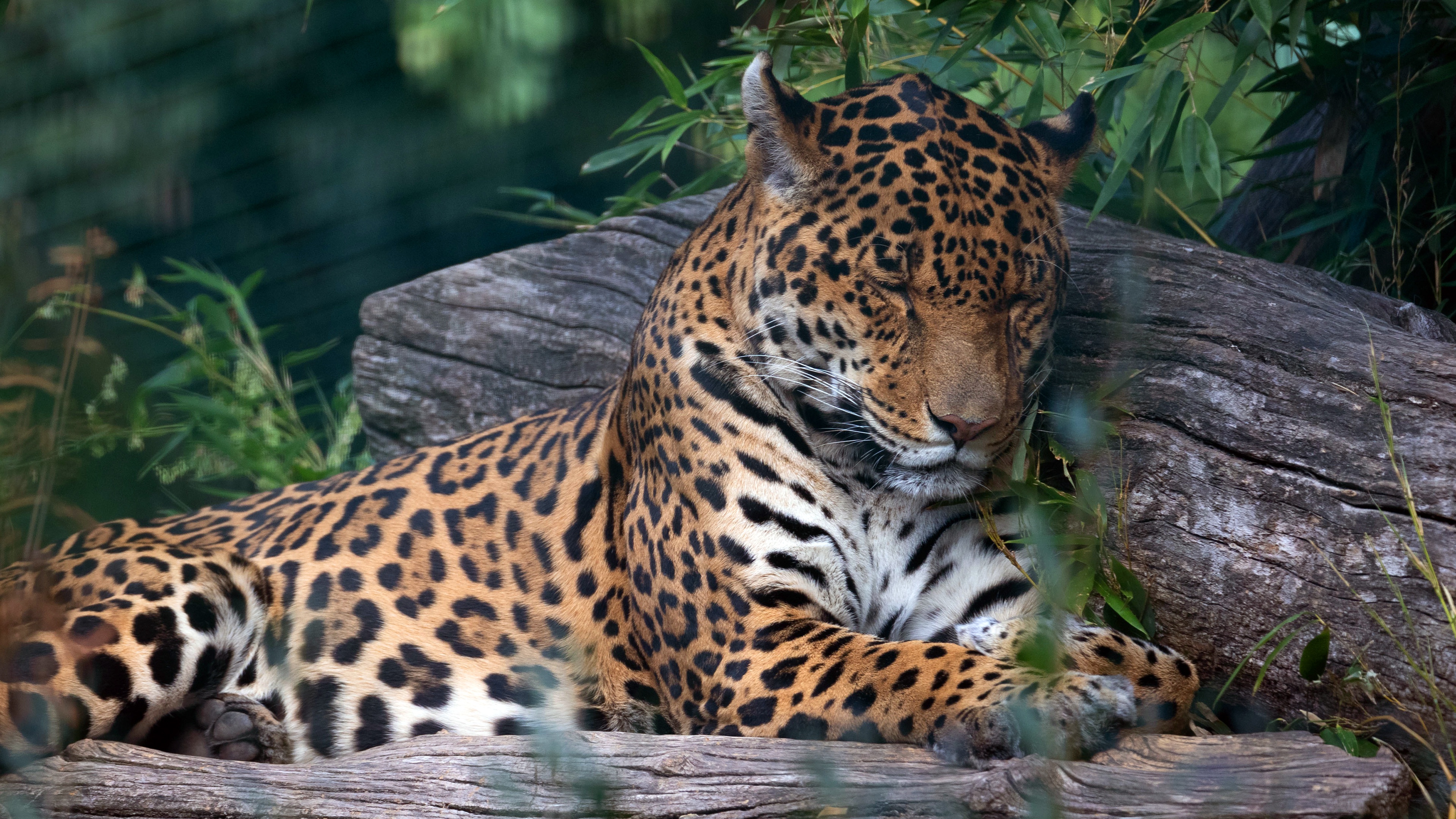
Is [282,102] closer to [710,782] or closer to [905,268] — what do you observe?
[710,782]

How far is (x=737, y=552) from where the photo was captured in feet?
11.4

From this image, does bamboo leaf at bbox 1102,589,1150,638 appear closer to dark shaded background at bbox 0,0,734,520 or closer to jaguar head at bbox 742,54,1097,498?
jaguar head at bbox 742,54,1097,498

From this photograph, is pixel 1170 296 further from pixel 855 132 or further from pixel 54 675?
pixel 54 675

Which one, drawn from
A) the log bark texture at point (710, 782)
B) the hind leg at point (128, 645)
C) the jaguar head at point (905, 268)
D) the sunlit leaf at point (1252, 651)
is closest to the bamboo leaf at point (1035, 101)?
the jaguar head at point (905, 268)

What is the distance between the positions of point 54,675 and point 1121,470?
3.24 metres

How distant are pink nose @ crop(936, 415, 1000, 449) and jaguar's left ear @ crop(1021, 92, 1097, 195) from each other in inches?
36.6

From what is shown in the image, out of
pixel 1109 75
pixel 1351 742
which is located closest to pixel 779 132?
pixel 1109 75

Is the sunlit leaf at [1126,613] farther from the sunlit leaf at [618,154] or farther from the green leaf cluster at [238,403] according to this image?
the green leaf cluster at [238,403]

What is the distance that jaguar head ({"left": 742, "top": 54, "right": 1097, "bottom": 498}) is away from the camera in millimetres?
3256

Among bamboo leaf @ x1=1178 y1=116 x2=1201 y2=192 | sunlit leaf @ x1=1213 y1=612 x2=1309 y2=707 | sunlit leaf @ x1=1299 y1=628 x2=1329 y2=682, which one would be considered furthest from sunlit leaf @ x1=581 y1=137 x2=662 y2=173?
sunlit leaf @ x1=1299 y1=628 x2=1329 y2=682

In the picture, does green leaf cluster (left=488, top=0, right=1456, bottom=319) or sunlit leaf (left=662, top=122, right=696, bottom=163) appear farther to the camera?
sunlit leaf (left=662, top=122, right=696, bottom=163)

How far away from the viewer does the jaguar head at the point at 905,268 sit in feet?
10.7

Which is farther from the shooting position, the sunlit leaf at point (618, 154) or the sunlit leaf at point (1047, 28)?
the sunlit leaf at point (618, 154)

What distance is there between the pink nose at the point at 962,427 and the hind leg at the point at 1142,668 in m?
0.52
